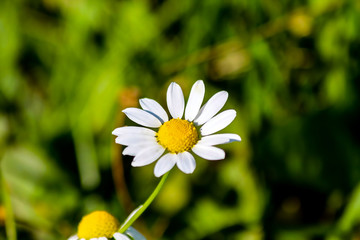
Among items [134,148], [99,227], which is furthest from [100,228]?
[134,148]

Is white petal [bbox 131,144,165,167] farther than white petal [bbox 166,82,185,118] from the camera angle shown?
Answer: No

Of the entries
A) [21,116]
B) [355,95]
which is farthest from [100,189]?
[355,95]

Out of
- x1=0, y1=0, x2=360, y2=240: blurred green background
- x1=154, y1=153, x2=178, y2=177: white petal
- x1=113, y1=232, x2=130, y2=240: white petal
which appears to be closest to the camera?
x1=154, y1=153, x2=178, y2=177: white petal

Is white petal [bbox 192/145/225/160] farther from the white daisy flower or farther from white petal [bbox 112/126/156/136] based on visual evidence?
white petal [bbox 112/126/156/136]

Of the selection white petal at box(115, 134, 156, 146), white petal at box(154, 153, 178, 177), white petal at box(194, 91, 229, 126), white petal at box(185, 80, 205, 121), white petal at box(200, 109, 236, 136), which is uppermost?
white petal at box(185, 80, 205, 121)

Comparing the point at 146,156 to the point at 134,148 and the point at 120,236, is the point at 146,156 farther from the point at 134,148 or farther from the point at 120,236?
the point at 120,236

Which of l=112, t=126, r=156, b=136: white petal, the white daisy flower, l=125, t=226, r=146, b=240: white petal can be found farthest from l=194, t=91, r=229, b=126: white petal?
l=125, t=226, r=146, b=240: white petal

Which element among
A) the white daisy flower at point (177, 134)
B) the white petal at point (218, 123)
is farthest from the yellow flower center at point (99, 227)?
the white petal at point (218, 123)
